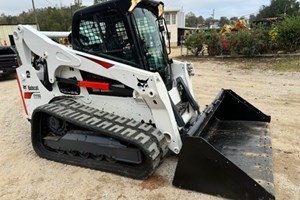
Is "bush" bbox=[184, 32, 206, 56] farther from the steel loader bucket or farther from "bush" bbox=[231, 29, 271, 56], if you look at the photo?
the steel loader bucket

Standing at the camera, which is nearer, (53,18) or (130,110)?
(130,110)

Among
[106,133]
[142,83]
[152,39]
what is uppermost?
[152,39]

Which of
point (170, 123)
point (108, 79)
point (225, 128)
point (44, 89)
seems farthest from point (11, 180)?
point (225, 128)

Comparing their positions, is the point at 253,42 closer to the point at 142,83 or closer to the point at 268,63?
the point at 268,63

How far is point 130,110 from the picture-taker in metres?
3.90

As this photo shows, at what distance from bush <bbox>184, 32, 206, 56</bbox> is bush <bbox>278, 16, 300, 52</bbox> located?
13.7 feet

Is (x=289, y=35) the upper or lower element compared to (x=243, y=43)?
upper

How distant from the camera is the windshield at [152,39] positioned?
155 inches

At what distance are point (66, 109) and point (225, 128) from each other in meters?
2.33

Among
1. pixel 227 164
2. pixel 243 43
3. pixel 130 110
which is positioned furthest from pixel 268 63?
pixel 227 164

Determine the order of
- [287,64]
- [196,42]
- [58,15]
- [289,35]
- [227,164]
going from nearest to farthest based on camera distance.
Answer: [227,164], [287,64], [289,35], [196,42], [58,15]

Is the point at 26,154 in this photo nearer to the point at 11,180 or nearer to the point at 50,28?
the point at 11,180

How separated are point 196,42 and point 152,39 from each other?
44.8 feet

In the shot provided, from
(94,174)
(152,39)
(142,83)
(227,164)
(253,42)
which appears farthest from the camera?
(253,42)
